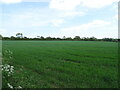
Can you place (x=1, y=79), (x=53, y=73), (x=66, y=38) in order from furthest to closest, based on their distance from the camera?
(x=66, y=38) → (x=53, y=73) → (x=1, y=79)

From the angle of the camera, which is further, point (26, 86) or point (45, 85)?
point (45, 85)

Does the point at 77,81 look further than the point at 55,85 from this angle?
Yes

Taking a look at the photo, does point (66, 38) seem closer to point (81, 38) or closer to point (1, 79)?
point (81, 38)

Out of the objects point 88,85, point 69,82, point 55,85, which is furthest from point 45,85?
point 88,85

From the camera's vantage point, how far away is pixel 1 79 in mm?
6484

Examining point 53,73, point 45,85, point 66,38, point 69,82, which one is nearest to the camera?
point 45,85

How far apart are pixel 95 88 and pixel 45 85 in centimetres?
172

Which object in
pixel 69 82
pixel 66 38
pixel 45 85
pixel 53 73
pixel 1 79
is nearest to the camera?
pixel 1 79

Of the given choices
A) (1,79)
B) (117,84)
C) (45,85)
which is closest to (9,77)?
(1,79)

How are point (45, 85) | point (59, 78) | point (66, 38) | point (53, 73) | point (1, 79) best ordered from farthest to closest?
point (66, 38), point (53, 73), point (59, 78), point (45, 85), point (1, 79)

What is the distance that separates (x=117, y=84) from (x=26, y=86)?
127 inches

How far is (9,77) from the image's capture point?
6.81 m

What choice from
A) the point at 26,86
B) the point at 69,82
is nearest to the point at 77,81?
the point at 69,82

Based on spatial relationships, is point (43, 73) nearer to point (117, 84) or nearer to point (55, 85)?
point (55, 85)
